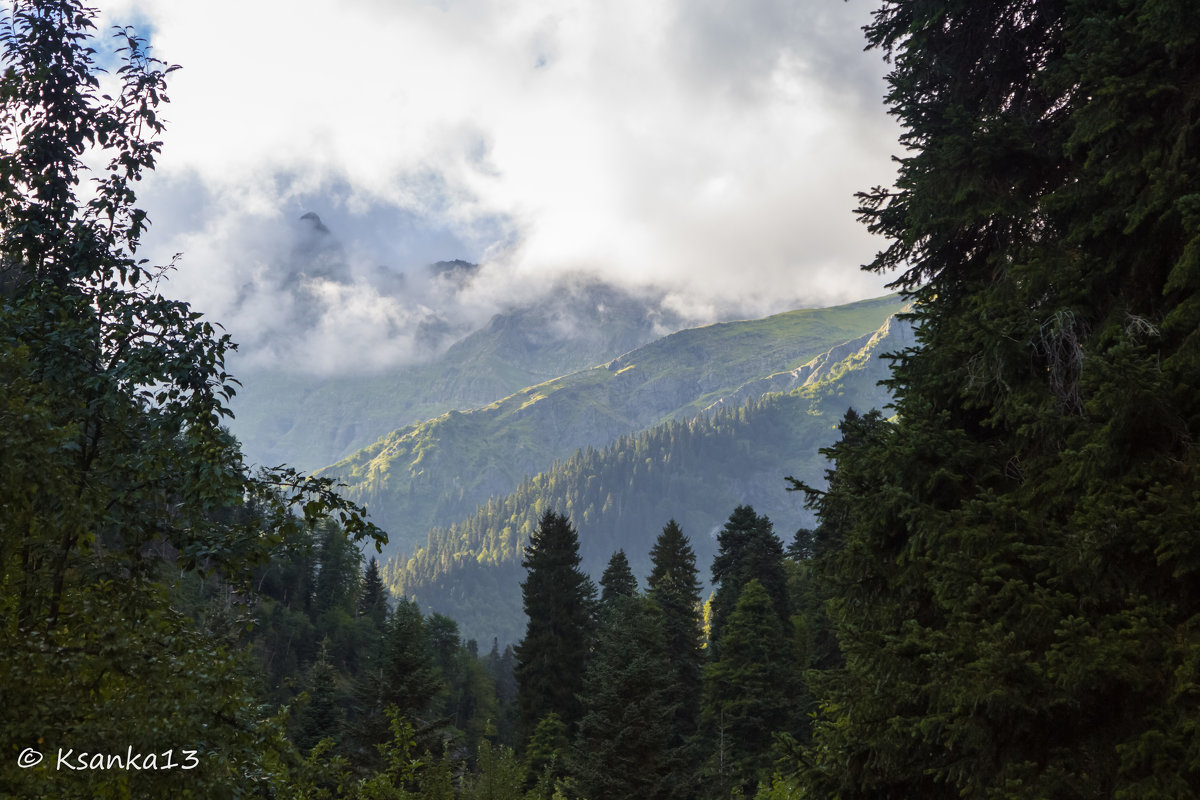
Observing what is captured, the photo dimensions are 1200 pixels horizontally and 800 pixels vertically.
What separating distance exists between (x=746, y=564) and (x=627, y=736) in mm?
26515

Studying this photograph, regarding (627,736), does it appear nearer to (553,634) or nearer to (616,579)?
(553,634)

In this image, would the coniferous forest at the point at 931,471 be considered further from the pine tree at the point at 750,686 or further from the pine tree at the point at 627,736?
the pine tree at the point at 750,686

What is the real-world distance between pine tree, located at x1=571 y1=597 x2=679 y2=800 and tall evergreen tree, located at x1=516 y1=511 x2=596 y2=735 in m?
18.2

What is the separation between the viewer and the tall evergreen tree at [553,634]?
46250 millimetres

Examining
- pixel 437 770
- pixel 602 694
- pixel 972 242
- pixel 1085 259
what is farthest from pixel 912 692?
pixel 602 694

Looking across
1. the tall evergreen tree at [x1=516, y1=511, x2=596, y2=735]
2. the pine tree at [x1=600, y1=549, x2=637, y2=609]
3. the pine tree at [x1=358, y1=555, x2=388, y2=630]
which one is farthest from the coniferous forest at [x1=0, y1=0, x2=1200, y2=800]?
the pine tree at [x1=358, y1=555, x2=388, y2=630]

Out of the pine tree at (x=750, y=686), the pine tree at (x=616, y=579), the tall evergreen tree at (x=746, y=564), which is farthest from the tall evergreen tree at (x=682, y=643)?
the pine tree at (x=616, y=579)

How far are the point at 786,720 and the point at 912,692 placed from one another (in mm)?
34076

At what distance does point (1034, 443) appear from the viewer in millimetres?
9164

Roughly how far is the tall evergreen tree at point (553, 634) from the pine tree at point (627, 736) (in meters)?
18.2

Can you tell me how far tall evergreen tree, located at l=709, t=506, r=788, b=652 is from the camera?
50.0 metres

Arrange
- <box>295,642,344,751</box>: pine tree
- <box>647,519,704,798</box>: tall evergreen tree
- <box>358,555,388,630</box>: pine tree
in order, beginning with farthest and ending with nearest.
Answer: <box>358,555,388,630</box>: pine tree
<box>647,519,704,798</box>: tall evergreen tree
<box>295,642,344,751</box>: pine tree

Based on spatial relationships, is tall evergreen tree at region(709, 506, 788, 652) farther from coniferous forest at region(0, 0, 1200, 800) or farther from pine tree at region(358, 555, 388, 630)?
pine tree at region(358, 555, 388, 630)

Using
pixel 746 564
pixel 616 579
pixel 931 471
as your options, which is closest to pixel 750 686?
pixel 746 564
